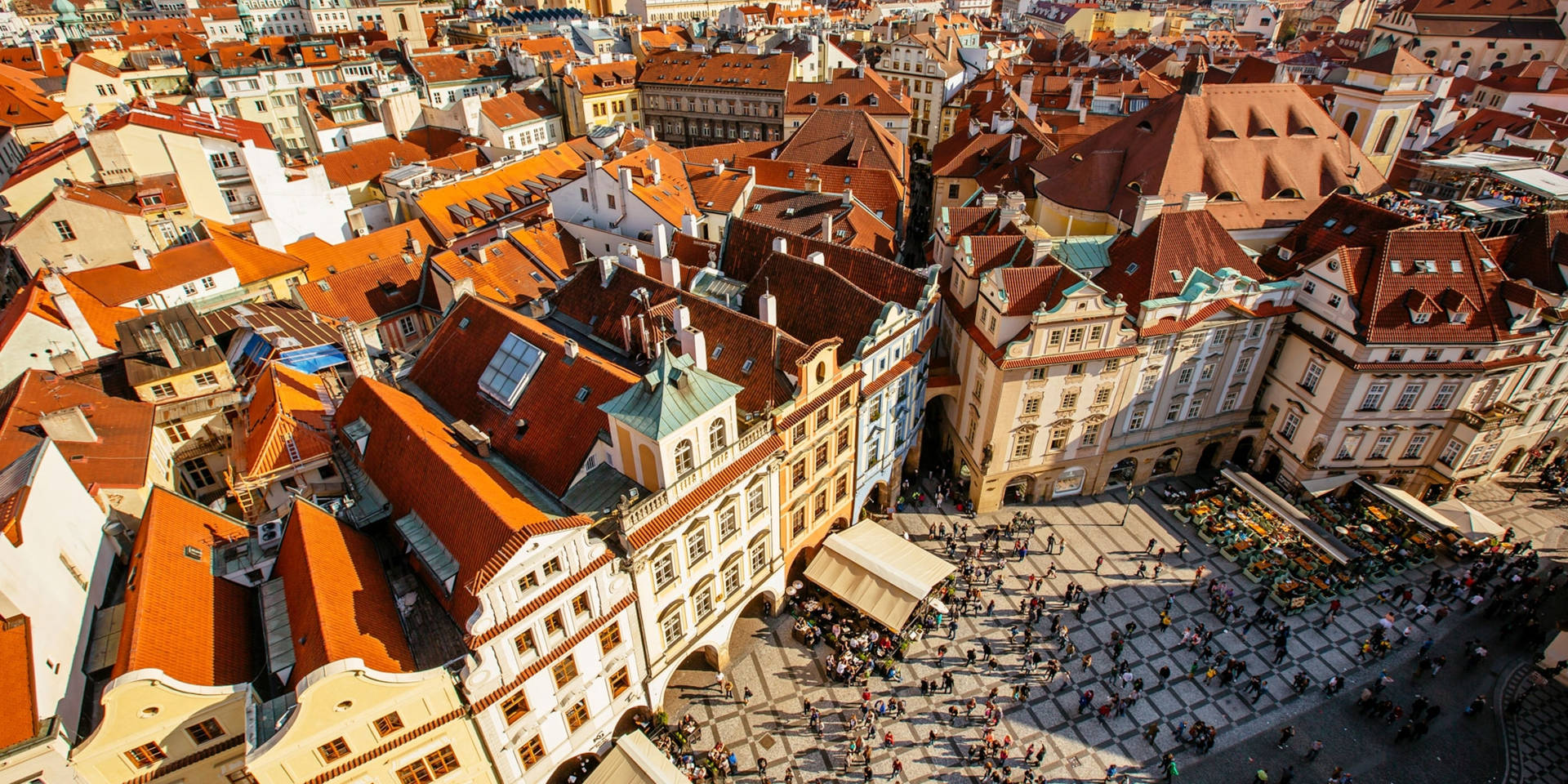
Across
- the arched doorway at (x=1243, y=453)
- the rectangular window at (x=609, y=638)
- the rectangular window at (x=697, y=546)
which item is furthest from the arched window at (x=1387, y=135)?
the rectangular window at (x=609, y=638)

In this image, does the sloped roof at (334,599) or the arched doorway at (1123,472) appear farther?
the arched doorway at (1123,472)

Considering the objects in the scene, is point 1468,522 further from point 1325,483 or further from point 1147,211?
point 1147,211

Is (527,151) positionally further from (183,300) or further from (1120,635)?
(1120,635)

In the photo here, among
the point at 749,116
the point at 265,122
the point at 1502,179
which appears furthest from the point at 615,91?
the point at 1502,179

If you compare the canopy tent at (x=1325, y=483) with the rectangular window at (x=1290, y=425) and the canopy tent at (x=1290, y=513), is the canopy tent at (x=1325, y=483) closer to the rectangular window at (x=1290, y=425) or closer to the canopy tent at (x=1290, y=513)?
the canopy tent at (x=1290, y=513)

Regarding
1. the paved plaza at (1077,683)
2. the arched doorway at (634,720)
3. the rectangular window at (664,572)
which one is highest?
the rectangular window at (664,572)
